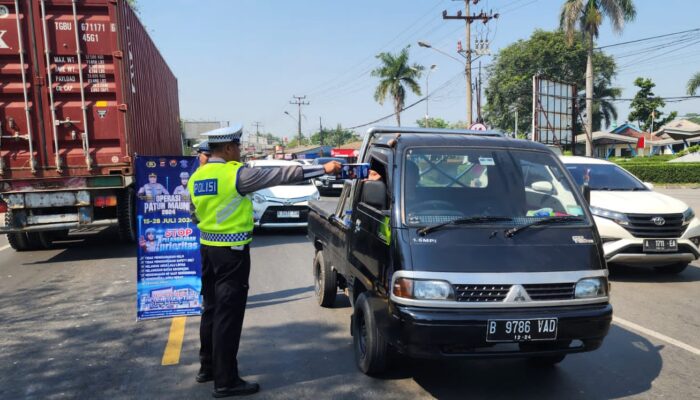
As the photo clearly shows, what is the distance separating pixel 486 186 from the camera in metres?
3.97

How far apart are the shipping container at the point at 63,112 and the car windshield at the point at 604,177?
7271 millimetres

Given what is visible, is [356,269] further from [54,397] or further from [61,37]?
[61,37]

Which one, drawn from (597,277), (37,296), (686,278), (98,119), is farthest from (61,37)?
(686,278)

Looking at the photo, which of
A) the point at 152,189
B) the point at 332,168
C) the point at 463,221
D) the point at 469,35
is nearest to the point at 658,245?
the point at 463,221

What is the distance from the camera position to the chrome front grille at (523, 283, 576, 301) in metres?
3.33

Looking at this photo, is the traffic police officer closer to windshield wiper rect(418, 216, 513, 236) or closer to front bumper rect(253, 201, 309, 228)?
windshield wiper rect(418, 216, 513, 236)

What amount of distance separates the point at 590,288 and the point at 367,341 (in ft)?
5.10

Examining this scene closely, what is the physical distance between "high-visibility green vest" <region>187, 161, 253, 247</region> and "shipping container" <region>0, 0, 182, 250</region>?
566 centimetres

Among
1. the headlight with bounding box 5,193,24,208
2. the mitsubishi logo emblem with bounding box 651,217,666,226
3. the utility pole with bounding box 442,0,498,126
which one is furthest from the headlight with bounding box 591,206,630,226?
the utility pole with bounding box 442,0,498,126

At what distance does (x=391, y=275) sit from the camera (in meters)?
3.45

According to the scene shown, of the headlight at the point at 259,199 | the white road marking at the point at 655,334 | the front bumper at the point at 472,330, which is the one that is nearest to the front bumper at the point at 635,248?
the white road marking at the point at 655,334

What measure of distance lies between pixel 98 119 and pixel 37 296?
328 centimetres

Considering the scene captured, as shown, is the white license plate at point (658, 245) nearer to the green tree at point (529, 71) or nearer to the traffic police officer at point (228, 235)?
the traffic police officer at point (228, 235)

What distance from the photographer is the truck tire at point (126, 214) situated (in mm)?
9188
